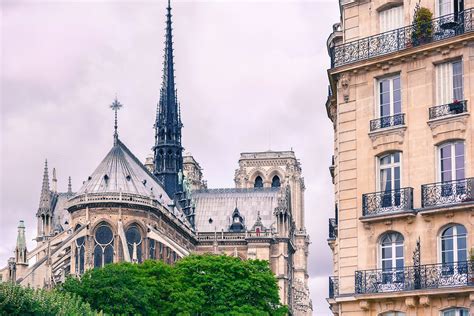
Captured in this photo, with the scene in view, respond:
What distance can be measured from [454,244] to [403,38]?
6.95 m

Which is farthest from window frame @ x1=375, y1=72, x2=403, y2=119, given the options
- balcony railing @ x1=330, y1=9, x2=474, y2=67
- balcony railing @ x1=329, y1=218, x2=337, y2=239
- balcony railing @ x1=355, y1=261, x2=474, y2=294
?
balcony railing @ x1=329, y1=218, x2=337, y2=239

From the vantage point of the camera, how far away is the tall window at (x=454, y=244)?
33719 millimetres

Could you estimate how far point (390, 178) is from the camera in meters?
36.0

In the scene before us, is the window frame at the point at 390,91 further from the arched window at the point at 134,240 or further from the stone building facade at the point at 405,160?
the arched window at the point at 134,240

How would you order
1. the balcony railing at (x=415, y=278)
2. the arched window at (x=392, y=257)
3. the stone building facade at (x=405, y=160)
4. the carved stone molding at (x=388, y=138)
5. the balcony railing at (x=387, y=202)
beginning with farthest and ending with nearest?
the carved stone molding at (x=388, y=138) < the balcony railing at (x=387, y=202) < the arched window at (x=392, y=257) < the stone building facade at (x=405, y=160) < the balcony railing at (x=415, y=278)

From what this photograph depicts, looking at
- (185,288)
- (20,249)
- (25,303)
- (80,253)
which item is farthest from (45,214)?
(25,303)

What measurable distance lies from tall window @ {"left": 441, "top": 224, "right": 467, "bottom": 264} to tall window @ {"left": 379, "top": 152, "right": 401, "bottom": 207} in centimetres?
194

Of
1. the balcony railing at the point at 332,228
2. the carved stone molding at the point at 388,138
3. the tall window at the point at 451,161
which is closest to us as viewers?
the tall window at the point at 451,161

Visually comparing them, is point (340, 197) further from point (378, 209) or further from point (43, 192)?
point (43, 192)

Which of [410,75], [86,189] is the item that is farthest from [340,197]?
[86,189]

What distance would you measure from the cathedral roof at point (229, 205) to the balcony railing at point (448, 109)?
10456 centimetres

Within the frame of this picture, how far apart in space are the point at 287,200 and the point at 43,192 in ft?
99.5

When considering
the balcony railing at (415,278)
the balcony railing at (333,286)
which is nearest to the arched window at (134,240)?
the balcony railing at (333,286)

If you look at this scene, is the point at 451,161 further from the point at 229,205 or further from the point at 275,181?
the point at 275,181
